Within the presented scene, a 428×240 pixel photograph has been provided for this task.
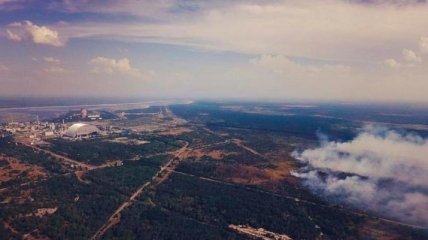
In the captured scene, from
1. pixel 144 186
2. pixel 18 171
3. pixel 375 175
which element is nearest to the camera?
pixel 144 186

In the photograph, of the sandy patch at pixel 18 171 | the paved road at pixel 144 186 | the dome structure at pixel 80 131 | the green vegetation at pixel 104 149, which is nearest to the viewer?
the paved road at pixel 144 186

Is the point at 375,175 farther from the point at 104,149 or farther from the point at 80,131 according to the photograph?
the point at 80,131

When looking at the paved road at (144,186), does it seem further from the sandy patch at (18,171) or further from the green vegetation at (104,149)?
the sandy patch at (18,171)

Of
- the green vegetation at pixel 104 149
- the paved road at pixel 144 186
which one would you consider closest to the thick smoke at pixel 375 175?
the paved road at pixel 144 186

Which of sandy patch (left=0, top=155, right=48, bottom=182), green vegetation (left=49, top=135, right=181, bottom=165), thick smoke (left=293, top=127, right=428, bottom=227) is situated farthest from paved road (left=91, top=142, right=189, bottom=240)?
thick smoke (left=293, top=127, right=428, bottom=227)

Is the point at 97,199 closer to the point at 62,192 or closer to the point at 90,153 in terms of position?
the point at 62,192

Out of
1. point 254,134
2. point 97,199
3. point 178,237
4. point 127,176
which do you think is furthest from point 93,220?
point 254,134

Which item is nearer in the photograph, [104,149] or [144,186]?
[144,186]

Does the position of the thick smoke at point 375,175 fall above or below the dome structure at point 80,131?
below

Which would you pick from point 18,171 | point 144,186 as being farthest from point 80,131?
point 144,186
